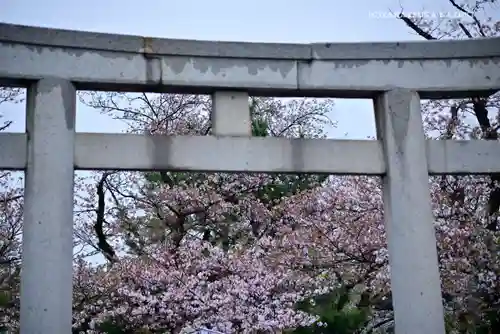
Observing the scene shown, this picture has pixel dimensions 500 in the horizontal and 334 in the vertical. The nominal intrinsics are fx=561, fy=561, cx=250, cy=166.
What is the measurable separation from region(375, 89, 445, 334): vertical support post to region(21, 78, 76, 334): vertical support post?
8.77 feet

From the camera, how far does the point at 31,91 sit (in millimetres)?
4520

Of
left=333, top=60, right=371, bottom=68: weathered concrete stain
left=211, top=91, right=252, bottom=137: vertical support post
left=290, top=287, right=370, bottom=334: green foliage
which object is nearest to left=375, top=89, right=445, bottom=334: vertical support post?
left=333, top=60, right=371, bottom=68: weathered concrete stain

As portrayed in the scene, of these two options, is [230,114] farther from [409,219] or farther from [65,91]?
[409,219]

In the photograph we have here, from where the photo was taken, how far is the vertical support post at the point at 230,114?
4777 mm

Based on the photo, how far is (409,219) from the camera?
482cm

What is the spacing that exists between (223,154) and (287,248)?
188 inches

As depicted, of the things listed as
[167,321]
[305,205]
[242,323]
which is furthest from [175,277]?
[305,205]

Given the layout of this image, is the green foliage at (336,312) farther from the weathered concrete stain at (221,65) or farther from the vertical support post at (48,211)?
the vertical support post at (48,211)

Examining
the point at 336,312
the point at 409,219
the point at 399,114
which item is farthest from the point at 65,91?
the point at 336,312

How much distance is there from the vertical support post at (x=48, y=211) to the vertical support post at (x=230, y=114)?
1.18 meters

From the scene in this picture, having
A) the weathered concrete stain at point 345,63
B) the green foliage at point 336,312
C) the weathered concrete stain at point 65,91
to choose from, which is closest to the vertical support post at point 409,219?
the weathered concrete stain at point 345,63

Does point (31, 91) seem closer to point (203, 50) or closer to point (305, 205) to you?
point (203, 50)

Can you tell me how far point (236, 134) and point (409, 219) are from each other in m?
1.66

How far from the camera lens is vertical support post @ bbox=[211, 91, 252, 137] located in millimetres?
4777
